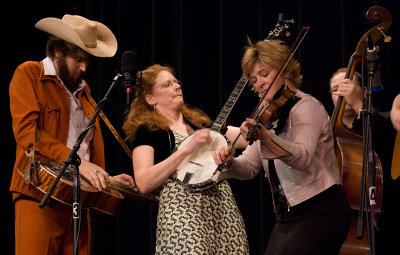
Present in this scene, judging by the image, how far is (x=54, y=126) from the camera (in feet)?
10.5

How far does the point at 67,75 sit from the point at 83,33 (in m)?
0.30

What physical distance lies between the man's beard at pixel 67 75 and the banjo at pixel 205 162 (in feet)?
2.58

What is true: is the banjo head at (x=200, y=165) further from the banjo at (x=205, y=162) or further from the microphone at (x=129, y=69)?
the microphone at (x=129, y=69)

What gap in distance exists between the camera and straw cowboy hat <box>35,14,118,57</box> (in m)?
3.32

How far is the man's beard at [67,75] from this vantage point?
331cm

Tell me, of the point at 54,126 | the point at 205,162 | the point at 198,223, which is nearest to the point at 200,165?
the point at 205,162

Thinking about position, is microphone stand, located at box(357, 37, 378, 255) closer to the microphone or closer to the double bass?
the double bass

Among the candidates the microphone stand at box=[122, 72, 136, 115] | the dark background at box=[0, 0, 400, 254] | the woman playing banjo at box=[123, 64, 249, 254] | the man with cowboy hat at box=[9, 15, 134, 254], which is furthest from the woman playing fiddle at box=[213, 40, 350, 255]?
the dark background at box=[0, 0, 400, 254]

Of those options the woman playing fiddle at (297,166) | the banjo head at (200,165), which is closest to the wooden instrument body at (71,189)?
the banjo head at (200,165)

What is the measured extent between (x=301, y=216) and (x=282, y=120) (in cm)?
44

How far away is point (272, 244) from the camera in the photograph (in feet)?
8.68

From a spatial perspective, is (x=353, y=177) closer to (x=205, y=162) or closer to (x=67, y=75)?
(x=205, y=162)

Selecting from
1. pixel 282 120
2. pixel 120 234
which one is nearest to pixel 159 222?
pixel 282 120

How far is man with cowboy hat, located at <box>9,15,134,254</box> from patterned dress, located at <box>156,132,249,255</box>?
1.29 ft
